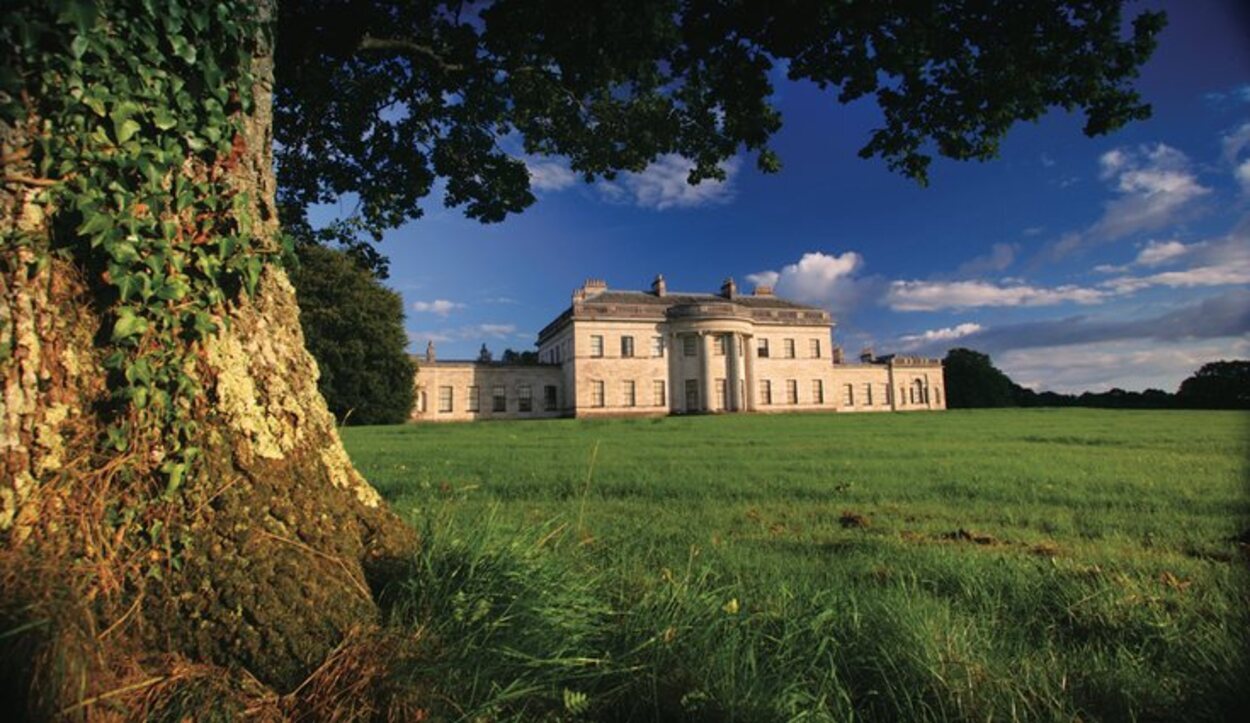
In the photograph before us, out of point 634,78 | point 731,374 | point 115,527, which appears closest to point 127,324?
point 115,527

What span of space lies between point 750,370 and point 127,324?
51.7m

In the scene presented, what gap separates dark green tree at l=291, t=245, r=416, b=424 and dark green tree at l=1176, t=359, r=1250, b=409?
126 feet

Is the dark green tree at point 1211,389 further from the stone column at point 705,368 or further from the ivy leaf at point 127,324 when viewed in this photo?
the ivy leaf at point 127,324

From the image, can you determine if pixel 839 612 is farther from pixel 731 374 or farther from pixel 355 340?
pixel 731 374

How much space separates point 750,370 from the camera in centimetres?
5228

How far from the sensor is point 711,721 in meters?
1.81

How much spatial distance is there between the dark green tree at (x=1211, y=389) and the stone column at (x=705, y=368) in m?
28.6

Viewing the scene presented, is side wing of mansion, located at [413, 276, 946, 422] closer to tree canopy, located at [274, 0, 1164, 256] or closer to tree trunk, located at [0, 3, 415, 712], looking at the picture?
tree canopy, located at [274, 0, 1164, 256]

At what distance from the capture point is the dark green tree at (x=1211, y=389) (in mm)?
26219

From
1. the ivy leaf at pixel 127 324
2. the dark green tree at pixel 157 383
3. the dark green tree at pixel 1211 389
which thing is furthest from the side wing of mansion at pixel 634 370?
the ivy leaf at pixel 127 324

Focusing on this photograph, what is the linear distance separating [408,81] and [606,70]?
2.61 meters

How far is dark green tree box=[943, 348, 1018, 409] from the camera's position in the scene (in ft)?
237

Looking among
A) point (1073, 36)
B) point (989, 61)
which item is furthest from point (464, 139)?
point (1073, 36)


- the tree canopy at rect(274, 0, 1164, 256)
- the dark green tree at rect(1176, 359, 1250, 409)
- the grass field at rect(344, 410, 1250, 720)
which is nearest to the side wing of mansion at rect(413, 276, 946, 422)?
the dark green tree at rect(1176, 359, 1250, 409)
